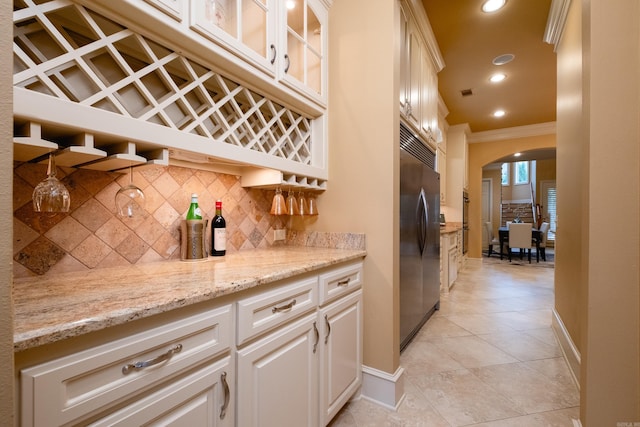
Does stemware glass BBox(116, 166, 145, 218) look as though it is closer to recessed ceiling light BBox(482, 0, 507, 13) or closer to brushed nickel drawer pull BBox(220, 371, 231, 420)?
brushed nickel drawer pull BBox(220, 371, 231, 420)

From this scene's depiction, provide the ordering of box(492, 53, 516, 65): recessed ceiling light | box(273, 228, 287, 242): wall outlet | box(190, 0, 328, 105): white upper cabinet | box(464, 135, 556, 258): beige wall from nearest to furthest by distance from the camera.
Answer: box(190, 0, 328, 105): white upper cabinet, box(273, 228, 287, 242): wall outlet, box(492, 53, 516, 65): recessed ceiling light, box(464, 135, 556, 258): beige wall

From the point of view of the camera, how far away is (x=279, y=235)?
2.01 meters

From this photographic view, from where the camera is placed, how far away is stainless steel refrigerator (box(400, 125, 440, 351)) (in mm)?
1944

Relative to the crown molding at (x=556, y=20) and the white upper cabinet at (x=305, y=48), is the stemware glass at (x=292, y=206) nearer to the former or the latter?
the white upper cabinet at (x=305, y=48)

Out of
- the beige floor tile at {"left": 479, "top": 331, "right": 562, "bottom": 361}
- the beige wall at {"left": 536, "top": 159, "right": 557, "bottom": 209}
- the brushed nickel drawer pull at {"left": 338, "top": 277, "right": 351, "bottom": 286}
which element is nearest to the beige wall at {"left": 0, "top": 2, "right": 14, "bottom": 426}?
the brushed nickel drawer pull at {"left": 338, "top": 277, "right": 351, "bottom": 286}

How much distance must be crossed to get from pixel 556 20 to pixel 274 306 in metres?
3.34

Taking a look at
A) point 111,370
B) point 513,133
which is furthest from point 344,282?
point 513,133

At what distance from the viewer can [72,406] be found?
22.2 inches

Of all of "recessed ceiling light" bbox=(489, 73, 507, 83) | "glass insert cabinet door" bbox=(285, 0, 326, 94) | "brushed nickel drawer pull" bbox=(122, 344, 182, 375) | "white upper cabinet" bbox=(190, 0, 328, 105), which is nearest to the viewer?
"brushed nickel drawer pull" bbox=(122, 344, 182, 375)

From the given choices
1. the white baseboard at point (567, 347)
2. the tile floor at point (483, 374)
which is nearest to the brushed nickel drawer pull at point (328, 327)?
the tile floor at point (483, 374)

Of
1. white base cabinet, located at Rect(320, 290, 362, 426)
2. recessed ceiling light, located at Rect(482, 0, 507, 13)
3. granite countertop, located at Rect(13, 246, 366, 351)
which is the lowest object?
white base cabinet, located at Rect(320, 290, 362, 426)

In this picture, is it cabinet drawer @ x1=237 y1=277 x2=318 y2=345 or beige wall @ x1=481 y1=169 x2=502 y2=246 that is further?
beige wall @ x1=481 y1=169 x2=502 y2=246

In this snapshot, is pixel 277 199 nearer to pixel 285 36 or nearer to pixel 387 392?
pixel 285 36

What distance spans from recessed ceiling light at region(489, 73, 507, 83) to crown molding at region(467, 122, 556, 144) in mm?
2595
